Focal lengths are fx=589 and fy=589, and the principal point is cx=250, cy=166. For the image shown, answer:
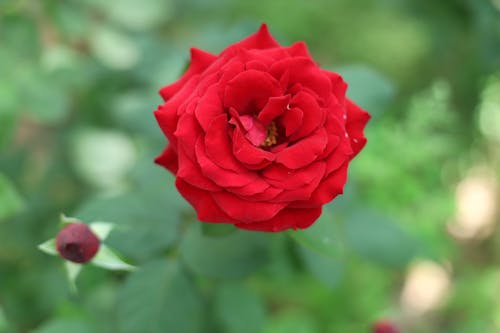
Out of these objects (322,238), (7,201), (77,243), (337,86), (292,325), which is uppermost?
(337,86)

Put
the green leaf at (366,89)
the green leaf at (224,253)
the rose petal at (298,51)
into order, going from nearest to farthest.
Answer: the rose petal at (298,51) → the green leaf at (224,253) → the green leaf at (366,89)

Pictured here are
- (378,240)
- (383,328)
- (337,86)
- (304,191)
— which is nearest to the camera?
(304,191)

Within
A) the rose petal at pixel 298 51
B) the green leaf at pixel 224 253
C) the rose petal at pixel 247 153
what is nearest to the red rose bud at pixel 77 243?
the green leaf at pixel 224 253

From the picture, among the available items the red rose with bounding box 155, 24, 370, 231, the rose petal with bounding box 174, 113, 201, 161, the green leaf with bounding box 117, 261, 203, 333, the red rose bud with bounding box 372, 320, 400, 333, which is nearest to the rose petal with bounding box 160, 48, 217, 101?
the red rose with bounding box 155, 24, 370, 231

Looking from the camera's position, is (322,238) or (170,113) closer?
(170,113)

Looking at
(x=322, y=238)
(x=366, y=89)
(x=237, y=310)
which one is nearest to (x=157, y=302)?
(x=237, y=310)

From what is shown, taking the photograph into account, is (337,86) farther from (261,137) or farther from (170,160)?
(170,160)

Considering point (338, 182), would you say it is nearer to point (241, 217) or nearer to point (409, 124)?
point (241, 217)

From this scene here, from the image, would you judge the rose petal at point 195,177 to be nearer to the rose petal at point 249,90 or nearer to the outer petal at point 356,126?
the rose petal at point 249,90
